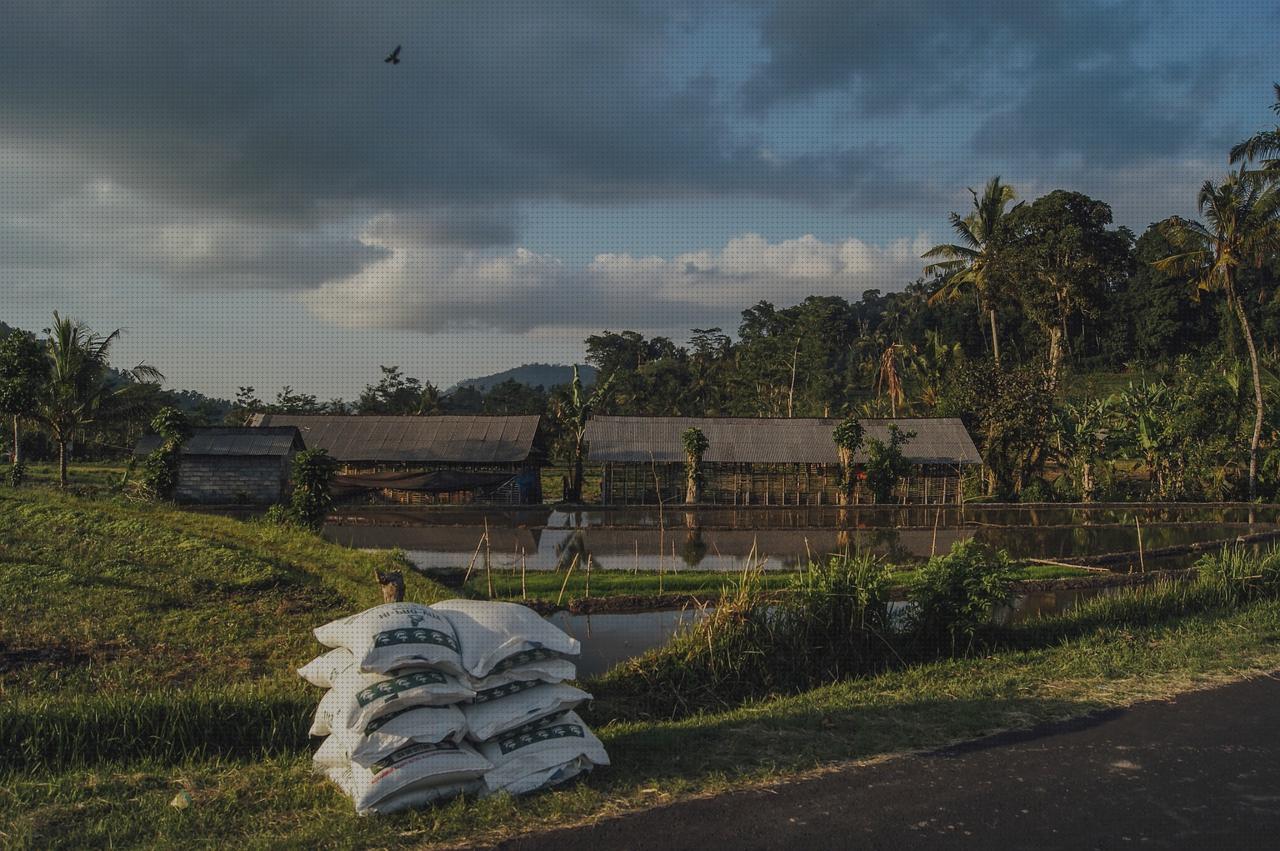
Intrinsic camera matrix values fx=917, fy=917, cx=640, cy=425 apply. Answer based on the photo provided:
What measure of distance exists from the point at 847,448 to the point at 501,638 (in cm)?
2248

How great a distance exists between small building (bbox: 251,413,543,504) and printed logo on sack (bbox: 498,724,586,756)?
21631 millimetres

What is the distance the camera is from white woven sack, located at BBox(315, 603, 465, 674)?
5.34m

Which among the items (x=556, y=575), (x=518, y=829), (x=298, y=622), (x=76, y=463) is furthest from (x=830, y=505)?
(x=76, y=463)

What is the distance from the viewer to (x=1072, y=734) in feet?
21.4

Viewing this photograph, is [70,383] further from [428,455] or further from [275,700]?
[275,700]

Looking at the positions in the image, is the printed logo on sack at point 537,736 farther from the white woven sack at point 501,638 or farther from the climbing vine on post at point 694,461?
the climbing vine on post at point 694,461

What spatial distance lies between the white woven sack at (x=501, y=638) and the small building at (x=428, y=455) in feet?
69.2

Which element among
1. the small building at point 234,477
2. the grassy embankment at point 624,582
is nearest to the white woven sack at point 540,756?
the grassy embankment at point 624,582

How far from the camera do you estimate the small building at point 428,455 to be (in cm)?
2695

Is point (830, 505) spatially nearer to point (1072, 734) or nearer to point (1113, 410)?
point (1113, 410)

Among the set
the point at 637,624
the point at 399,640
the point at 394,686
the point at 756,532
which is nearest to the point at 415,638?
the point at 399,640

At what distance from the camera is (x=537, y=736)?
5.64 m

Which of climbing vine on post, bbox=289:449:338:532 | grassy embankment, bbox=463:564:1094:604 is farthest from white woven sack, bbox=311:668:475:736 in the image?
climbing vine on post, bbox=289:449:338:532

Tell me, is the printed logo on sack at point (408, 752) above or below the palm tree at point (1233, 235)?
below
